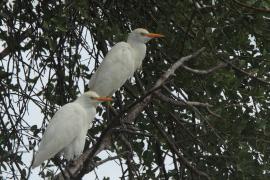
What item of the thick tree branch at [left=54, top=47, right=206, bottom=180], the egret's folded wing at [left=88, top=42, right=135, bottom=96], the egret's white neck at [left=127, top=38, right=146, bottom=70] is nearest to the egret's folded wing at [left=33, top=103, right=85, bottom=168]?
the thick tree branch at [left=54, top=47, right=206, bottom=180]

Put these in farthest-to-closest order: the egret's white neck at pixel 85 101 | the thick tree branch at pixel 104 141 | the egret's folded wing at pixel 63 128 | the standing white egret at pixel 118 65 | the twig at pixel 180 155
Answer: the standing white egret at pixel 118 65 < the egret's white neck at pixel 85 101 < the egret's folded wing at pixel 63 128 < the twig at pixel 180 155 < the thick tree branch at pixel 104 141

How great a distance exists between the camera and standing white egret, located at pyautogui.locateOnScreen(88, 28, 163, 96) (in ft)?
12.6

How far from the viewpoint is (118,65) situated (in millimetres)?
3975

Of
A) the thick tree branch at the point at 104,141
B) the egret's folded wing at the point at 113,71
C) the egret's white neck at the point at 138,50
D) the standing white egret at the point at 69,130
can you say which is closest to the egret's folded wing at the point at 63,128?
the standing white egret at the point at 69,130

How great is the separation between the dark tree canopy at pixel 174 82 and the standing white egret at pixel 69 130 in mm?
99

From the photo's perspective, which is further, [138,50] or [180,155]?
[138,50]

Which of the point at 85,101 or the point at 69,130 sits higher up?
the point at 85,101

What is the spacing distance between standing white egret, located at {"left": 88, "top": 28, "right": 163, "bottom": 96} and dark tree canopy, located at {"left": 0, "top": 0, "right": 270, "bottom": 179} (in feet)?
0.25

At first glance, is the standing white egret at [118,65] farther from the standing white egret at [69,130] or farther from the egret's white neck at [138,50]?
the standing white egret at [69,130]

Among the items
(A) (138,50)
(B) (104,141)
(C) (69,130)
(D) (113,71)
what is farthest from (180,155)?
(A) (138,50)

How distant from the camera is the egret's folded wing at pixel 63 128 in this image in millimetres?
3244

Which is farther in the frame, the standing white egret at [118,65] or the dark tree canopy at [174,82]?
the standing white egret at [118,65]

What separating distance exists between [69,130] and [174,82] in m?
0.69

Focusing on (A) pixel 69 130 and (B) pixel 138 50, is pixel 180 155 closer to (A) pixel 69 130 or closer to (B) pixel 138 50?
(A) pixel 69 130
